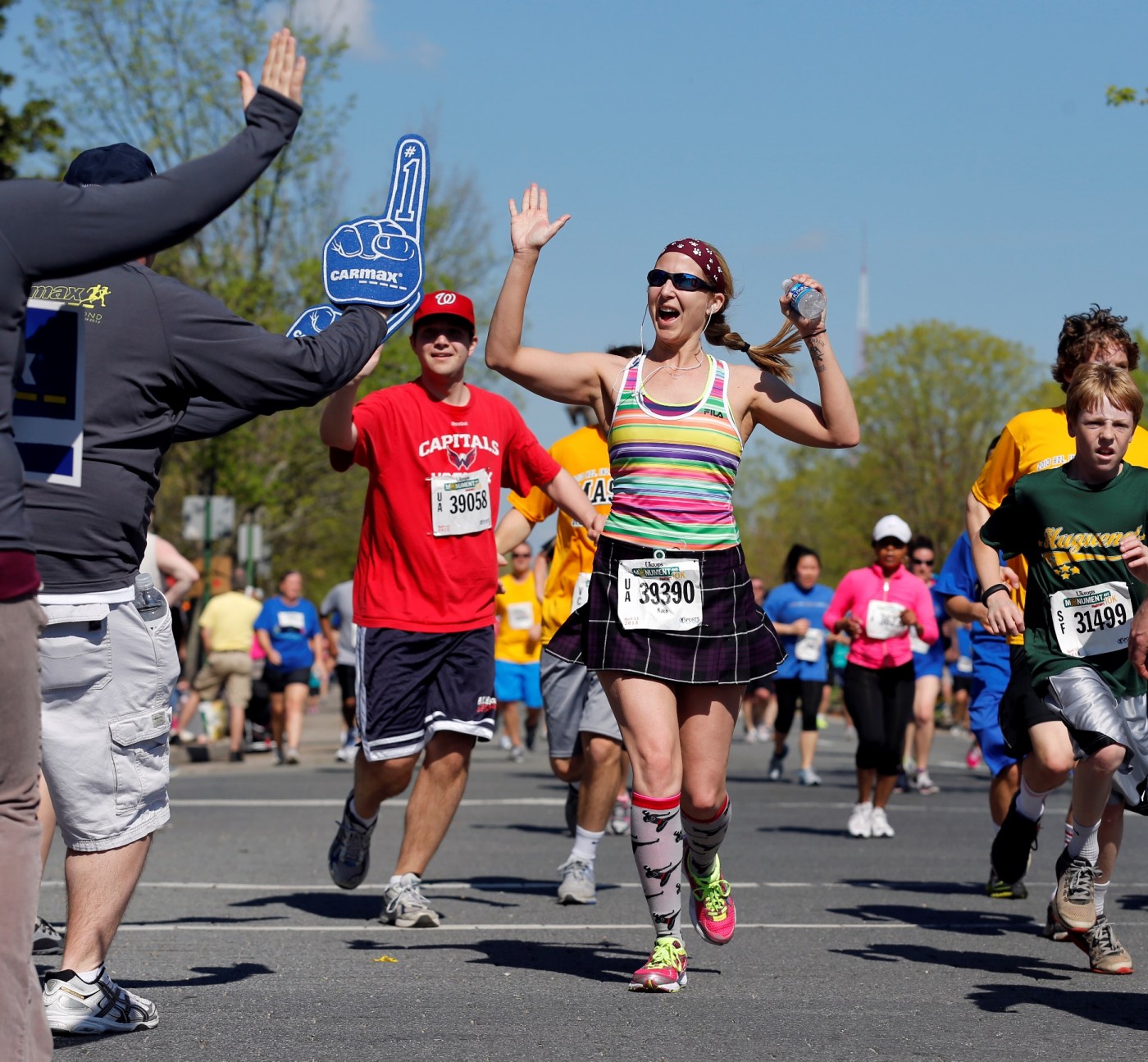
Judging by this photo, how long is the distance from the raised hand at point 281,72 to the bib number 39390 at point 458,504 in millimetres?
3266

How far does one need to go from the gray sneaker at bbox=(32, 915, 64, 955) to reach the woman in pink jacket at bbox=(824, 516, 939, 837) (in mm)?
6059

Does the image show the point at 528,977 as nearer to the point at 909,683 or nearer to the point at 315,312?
the point at 315,312

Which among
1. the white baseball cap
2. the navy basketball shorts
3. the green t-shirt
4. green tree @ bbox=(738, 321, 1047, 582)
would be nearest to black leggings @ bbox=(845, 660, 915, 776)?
the white baseball cap

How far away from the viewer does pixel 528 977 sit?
18.9 ft

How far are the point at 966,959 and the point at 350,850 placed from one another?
8.05 feet

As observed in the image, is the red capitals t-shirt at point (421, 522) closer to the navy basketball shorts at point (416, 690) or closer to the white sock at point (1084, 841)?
the navy basketball shorts at point (416, 690)

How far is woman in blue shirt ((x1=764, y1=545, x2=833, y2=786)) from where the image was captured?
16531mm

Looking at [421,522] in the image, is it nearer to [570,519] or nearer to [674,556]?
[570,519]

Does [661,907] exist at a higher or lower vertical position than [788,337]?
lower

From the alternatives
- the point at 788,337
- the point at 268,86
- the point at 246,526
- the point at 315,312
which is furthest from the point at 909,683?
the point at 246,526

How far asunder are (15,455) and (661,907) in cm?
286

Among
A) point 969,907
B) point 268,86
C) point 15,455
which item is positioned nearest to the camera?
point 15,455

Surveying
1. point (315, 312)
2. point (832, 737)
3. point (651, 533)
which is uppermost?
point (315, 312)

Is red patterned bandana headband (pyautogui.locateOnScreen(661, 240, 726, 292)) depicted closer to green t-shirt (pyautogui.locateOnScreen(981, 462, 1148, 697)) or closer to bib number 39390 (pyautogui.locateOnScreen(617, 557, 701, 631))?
bib number 39390 (pyautogui.locateOnScreen(617, 557, 701, 631))
